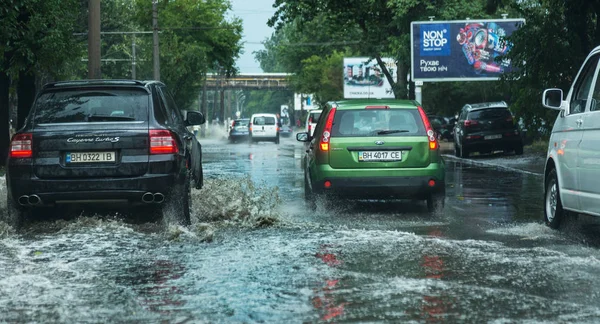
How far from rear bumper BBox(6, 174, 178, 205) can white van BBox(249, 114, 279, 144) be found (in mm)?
47616

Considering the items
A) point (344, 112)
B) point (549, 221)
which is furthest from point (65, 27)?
point (549, 221)

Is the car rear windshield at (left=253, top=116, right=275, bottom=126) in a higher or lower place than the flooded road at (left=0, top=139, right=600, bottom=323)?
lower

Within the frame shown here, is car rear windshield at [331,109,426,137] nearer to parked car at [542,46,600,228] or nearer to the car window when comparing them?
parked car at [542,46,600,228]

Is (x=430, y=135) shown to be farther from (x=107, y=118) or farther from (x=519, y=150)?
(x=519, y=150)

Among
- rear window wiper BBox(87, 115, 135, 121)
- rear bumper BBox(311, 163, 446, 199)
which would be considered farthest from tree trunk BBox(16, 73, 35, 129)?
rear window wiper BBox(87, 115, 135, 121)

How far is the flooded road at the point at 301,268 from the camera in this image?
6.36 metres

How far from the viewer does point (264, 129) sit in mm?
58281

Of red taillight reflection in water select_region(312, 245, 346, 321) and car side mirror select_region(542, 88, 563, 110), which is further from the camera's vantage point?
car side mirror select_region(542, 88, 563, 110)

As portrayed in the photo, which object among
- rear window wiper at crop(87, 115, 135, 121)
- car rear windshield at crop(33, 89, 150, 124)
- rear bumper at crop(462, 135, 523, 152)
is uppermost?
car rear windshield at crop(33, 89, 150, 124)

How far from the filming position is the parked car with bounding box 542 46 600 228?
9.39 m

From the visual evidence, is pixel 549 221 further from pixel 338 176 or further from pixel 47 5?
pixel 47 5

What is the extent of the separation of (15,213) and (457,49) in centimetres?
3660

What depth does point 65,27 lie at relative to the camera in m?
23.8

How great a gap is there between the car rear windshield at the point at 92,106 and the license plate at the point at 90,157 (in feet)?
1.26
